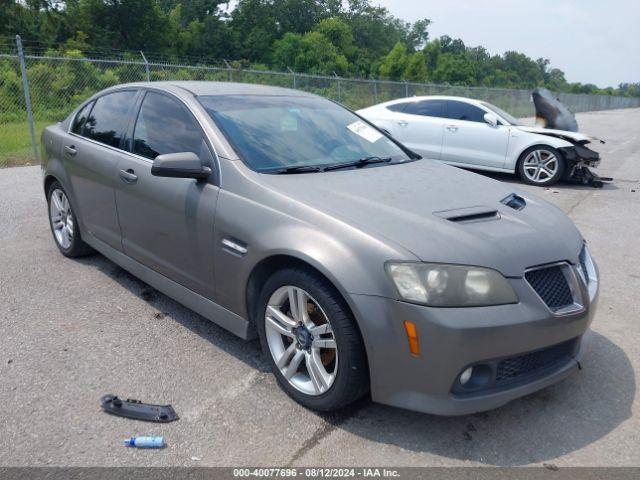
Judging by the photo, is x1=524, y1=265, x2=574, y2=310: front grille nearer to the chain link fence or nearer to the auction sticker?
the auction sticker

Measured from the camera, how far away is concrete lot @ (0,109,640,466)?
2562 mm

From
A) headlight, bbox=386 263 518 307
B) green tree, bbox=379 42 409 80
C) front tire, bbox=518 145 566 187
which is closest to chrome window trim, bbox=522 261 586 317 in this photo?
headlight, bbox=386 263 518 307

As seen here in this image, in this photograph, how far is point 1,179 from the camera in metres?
9.11

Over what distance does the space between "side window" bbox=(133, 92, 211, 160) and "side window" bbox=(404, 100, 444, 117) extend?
7413 millimetres

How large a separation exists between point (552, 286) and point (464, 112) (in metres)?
8.16

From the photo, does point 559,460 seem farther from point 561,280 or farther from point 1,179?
→ point 1,179

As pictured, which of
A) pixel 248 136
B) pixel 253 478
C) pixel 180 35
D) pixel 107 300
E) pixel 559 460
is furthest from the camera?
pixel 180 35

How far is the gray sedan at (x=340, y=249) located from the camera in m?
2.48

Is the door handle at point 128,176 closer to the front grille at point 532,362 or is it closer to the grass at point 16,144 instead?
the front grille at point 532,362

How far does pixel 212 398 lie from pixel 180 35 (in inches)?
2046

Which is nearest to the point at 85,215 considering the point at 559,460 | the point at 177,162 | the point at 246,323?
the point at 177,162

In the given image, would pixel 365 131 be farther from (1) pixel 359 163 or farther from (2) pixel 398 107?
(2) pixel 398 107

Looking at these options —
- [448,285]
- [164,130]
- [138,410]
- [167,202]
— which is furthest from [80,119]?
[448,285]

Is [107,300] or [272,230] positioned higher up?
[272,230]
